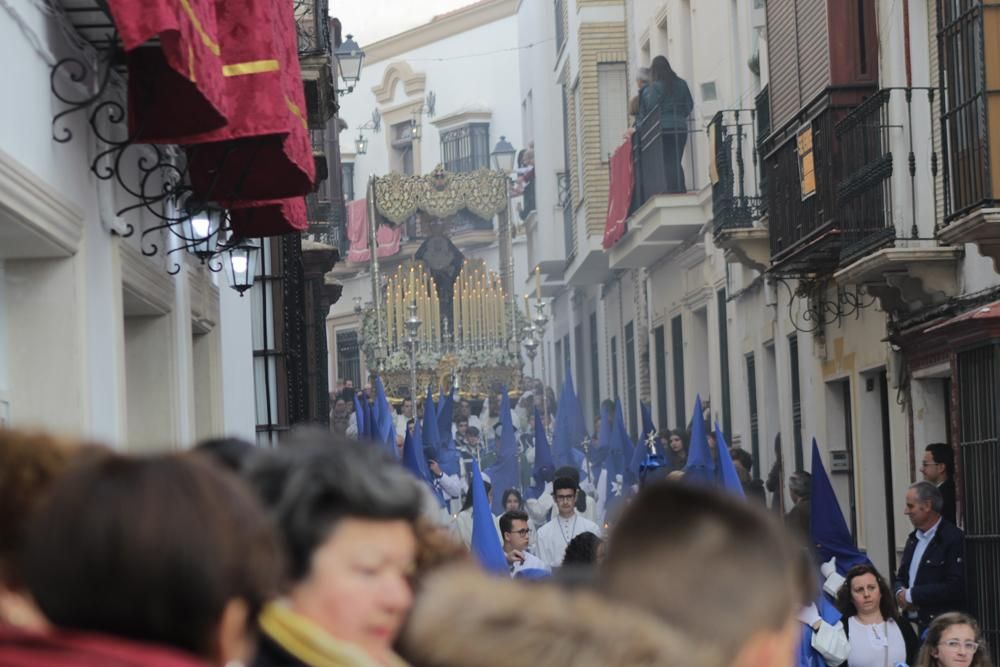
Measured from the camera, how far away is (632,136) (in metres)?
29.2

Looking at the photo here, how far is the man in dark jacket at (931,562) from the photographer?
490 inches

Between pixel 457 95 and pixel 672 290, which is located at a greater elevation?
pixel 457 95

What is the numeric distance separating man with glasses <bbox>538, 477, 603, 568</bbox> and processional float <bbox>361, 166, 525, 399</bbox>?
86.7ft

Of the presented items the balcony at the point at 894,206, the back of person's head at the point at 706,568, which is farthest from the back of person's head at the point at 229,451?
the balcony at the point at 894,206

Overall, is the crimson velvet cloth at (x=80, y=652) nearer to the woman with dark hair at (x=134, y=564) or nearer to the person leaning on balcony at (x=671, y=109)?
the woman with dark hair at (x=134, y=564)

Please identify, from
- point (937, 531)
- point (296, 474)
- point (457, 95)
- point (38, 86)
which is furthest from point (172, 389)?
point (457, 95)

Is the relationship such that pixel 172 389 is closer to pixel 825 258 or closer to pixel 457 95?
pixel 825 258

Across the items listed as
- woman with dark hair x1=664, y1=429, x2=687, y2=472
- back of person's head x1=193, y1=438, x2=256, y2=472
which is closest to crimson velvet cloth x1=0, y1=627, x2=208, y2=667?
back of person's head x1=193, y1=438, x2=256, y2=472

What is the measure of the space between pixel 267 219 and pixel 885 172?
6932mm

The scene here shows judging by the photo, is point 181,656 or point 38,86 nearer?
point 181,656

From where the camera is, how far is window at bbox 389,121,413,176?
67.2 metres

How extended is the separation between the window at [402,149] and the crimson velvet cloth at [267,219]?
2158 inches

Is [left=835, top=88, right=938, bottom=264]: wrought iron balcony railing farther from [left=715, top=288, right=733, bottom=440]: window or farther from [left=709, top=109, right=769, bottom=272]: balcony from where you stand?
[left=715, top=288, right=733, bottom=440]: window

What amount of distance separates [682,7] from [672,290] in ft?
14.6
